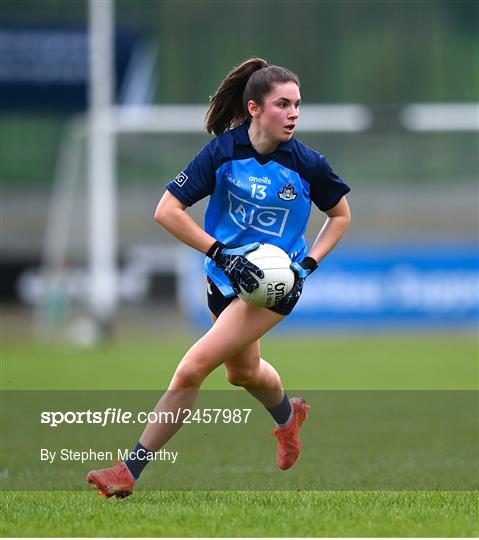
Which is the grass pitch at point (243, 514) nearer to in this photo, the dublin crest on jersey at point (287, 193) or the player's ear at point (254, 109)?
the dublin crest on jersey at point (287, 193)

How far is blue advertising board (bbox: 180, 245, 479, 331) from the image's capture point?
19562 mm

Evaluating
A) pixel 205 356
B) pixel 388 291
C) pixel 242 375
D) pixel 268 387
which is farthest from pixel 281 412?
pixel 388 291

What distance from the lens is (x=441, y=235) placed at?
26.2 metres

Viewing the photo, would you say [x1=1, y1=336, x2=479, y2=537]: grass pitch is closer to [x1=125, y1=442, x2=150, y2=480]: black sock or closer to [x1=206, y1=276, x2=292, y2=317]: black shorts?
[x1=125, y1=442, x2=150, y2=480]: black sock

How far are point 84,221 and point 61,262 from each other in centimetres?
142

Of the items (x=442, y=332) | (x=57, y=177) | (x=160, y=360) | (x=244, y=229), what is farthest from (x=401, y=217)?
(x=244, y=229)

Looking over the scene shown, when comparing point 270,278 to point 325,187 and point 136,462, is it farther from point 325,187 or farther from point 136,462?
point 136,462

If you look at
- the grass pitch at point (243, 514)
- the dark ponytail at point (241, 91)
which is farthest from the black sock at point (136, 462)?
the dark ponytail at point (241, 91)

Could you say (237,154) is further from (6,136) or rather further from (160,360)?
(6,136)

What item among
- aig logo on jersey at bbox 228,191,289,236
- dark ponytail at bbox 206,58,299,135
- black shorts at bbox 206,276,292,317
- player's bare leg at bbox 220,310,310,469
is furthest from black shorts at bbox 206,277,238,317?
dark ponytail at bbox 206,58,299,135

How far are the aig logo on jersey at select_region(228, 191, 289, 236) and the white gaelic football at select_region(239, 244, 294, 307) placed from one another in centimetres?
14

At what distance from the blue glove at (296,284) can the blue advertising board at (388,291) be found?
44.2ft

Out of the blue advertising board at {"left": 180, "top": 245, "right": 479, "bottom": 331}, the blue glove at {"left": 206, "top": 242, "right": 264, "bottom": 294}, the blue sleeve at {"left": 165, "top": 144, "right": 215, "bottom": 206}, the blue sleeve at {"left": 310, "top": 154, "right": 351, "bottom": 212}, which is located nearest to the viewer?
the blue glove at {"left": 206, "top": 242, "right": 264, "bottom": 294}

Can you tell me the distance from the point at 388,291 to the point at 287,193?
46.1 ft
